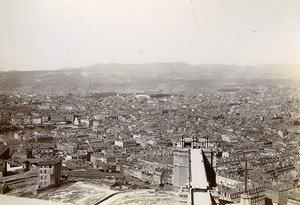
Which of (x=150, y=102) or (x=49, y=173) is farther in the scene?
(x=49, y=173)

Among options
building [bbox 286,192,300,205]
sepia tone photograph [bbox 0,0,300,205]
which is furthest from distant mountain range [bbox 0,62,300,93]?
building [bbox 286,192,300,205]

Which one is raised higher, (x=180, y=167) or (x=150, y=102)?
(x=150, y=102)

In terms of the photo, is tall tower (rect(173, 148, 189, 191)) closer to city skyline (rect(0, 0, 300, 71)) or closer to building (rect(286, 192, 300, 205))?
city skyline (rect(0, 0, 300, 71))

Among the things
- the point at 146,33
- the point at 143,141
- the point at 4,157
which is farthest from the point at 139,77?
the point at 4,157

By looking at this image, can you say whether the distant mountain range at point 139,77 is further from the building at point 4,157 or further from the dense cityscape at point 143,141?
the building at point 4,157

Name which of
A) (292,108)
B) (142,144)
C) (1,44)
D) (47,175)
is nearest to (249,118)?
(292,108)

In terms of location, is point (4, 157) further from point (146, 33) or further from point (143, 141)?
point (146, 33)

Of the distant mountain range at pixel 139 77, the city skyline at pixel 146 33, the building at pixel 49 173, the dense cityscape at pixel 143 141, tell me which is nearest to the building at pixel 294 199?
the dense cityscape at pixel 143 141

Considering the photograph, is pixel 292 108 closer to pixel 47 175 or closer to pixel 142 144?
pixel 142 144
